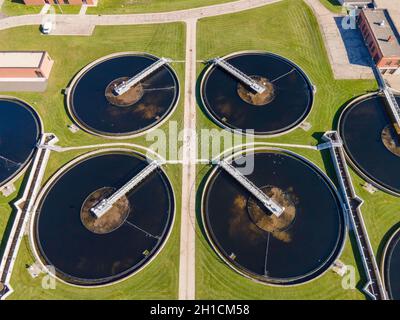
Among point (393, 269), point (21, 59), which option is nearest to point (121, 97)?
point (21, 59)

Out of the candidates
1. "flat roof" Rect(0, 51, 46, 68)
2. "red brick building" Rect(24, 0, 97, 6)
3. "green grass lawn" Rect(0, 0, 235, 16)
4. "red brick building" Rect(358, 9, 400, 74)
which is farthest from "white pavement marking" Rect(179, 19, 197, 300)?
"red brick building" Rect(358, 9, 400, 74)

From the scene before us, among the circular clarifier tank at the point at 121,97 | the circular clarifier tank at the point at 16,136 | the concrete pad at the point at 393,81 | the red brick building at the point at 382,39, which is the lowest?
the circular clarifier tank at the point at 16,136

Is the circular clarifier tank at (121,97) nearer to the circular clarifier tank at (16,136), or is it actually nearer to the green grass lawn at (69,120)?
the green grass lawn at (69,120)

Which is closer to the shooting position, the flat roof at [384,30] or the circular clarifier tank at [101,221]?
the circular clarifier tank at [101,221]

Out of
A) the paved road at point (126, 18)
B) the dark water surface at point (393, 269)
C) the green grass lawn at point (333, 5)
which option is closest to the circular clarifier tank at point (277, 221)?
the dark water surface at point (393, 269)

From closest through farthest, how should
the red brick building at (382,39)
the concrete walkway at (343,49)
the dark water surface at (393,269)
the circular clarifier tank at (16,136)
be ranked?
the dark water surface at (393,269) → the circular clarifier tank at (16,136) → the red brick building at (382,39) → the concrete walkway at (343,49)

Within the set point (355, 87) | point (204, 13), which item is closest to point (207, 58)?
point (204, 13)
